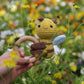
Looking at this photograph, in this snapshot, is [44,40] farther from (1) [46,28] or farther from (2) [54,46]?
(2) [54,46]

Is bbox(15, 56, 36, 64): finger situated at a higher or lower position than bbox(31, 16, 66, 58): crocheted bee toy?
lower

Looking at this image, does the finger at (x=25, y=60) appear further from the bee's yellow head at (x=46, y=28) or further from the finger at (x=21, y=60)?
the bee's yellow head at (x=46, y=28)

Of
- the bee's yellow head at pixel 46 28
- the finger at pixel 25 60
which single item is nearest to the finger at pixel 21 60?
the finger at pixel 25 60

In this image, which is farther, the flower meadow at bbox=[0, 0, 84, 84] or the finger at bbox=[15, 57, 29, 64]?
the flower meadow at bbox=[0, 0, 84, 84]

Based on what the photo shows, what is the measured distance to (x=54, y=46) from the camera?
1251mm

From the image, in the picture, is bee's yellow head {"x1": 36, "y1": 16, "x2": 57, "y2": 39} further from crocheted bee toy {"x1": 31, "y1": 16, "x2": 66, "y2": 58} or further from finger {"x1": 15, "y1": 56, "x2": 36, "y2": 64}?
finger {"x1": 15, "y1": 56, "x2": 36, "y2": 64}

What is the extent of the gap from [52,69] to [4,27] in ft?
3.26

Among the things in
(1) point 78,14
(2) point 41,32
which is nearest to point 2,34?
(2) point 41,32

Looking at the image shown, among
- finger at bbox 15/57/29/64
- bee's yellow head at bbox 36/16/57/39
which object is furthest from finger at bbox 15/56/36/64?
bee's yellow head at bbox 36/16/57/39

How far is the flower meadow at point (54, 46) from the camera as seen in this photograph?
36.5 inches

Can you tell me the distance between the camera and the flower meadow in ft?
3.04

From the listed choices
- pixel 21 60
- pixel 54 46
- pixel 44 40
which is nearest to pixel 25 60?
pixel 21 60

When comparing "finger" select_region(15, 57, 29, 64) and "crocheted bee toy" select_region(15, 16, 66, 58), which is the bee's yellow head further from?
"finger" select_region(15, 57, 29, 64)

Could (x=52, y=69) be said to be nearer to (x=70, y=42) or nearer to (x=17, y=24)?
(x=70, y=42)
